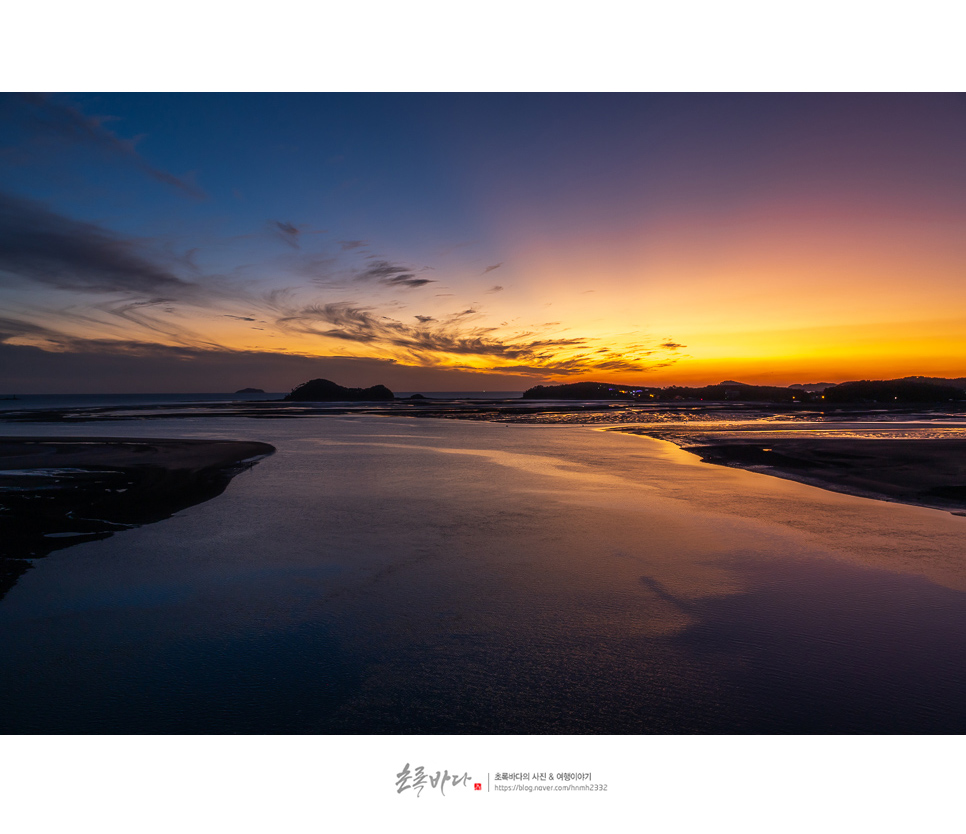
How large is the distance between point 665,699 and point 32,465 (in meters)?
18.4

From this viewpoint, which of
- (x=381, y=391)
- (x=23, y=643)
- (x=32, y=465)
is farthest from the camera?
(x=381, y=391)

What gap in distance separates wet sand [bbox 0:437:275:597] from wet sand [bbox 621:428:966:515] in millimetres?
15425

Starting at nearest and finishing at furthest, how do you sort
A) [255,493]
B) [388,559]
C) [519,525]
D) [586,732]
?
[586,732]
[388,559]
[519,525]
[255,493]

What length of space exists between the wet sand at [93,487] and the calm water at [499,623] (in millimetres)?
823

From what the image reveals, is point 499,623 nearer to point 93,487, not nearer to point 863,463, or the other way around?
point 93,487

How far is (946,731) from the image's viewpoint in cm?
349

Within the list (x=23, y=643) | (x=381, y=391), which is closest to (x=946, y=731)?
(x=23, y=643)

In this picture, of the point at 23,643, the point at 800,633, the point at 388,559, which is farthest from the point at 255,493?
the point at 800,633

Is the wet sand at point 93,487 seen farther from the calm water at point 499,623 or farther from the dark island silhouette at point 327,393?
the dark island silhouette at point 327,393

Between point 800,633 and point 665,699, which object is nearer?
point 665,699

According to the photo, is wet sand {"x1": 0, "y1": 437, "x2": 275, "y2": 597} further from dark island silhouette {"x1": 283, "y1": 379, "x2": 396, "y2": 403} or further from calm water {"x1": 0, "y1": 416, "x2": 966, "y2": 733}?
dark island silhouette {"x1": 283, "y1": 379, "x2": 396, "y2": 403}

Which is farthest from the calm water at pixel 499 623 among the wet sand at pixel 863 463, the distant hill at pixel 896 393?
the distant hill at pixel 896 393

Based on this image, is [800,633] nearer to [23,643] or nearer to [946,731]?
[946,731]

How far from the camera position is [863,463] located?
14711mm
